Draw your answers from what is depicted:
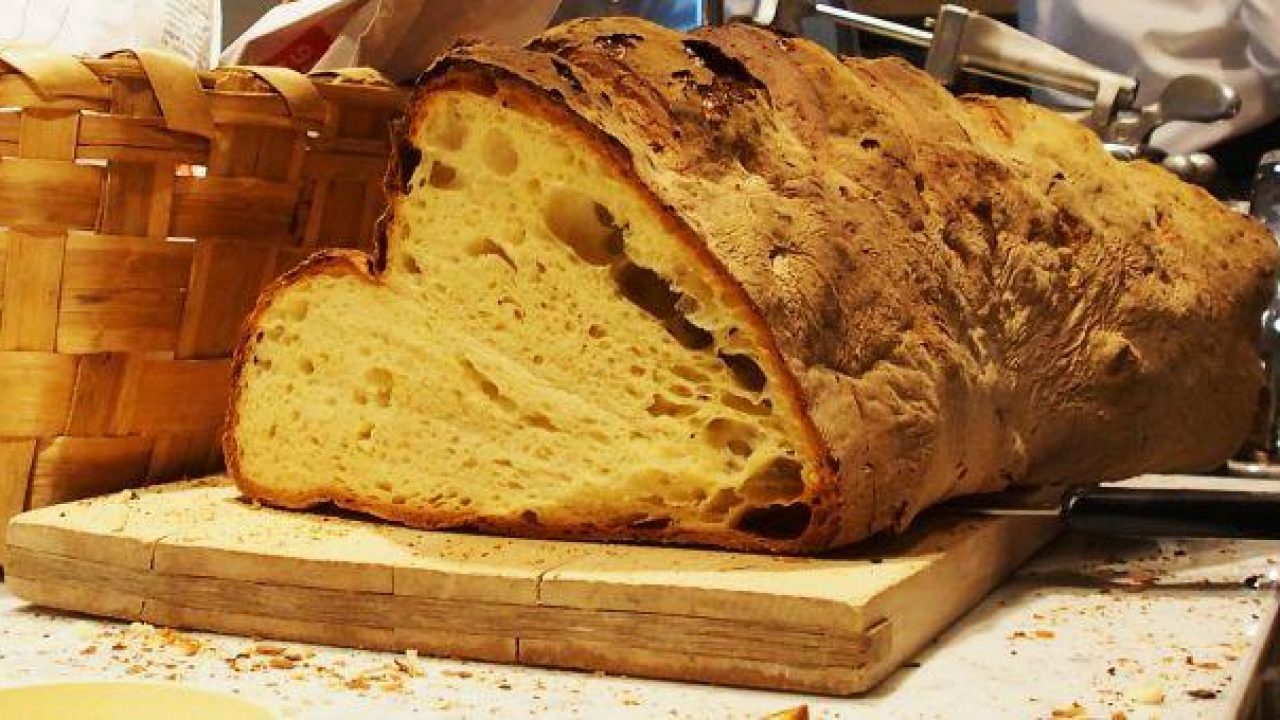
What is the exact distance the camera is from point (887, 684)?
1.23 meters

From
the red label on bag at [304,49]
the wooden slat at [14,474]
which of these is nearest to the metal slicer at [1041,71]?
the red label on bag at [304,49]

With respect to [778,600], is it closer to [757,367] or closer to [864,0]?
[757,367]

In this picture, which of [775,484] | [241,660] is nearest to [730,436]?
[775,484]

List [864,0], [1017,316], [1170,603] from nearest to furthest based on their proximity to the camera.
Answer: [1170,603], [1017,316], [864,0]

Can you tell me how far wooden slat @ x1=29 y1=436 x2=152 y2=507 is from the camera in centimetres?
151

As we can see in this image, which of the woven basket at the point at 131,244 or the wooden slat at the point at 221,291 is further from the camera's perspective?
the wooden slat at the point at 221,291

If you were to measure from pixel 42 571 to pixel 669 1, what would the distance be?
2.15 metres

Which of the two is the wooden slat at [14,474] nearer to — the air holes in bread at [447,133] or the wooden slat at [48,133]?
the wooden slat at [48,133]

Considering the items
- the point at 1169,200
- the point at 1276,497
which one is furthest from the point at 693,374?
the point at 1169,200

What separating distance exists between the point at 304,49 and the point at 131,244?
458mm

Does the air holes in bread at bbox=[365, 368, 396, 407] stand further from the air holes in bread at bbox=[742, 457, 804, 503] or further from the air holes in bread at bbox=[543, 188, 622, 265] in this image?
the air holes in bread at bbox=[742, 457, 804, 503]

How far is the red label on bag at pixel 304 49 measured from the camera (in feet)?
6.16

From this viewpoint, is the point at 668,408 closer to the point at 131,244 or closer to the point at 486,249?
the point at 486,249

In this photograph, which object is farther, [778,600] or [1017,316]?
[1017,316]
